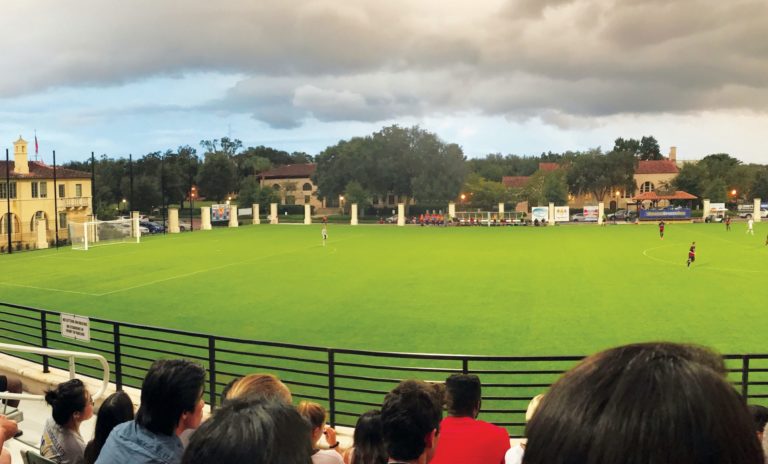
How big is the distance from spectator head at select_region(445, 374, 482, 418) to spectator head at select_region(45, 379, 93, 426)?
10.5ft

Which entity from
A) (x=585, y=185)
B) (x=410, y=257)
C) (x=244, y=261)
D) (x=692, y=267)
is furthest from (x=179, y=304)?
(x=585, y=185)

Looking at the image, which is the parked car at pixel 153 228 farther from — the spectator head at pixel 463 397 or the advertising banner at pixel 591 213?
the spectator head at pixel 463 397

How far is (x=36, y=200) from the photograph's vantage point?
57.1m

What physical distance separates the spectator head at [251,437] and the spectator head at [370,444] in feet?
9.34

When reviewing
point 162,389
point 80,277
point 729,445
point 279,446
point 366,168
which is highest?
point 366,168

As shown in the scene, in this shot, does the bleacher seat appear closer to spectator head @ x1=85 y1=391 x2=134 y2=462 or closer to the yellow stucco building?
spectator head @ x1=85 y1=391 x2=134 y2=462

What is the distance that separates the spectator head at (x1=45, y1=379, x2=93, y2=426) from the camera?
16.3 ft

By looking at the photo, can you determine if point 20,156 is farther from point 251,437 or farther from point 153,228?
point 251,437

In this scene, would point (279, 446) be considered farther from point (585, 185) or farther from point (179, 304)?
point (585, 185)

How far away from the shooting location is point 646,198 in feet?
248

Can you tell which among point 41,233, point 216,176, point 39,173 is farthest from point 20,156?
point 216,176

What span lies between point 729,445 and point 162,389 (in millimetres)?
3152

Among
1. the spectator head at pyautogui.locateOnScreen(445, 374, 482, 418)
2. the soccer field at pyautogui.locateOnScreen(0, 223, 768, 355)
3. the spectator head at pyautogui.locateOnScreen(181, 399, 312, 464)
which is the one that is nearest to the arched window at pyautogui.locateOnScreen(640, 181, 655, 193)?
the soccer field at pyautogui.locateOnScreen(0, 223, 768, 355)

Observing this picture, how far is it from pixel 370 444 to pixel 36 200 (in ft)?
207
